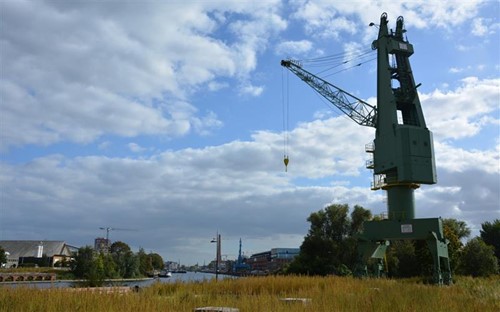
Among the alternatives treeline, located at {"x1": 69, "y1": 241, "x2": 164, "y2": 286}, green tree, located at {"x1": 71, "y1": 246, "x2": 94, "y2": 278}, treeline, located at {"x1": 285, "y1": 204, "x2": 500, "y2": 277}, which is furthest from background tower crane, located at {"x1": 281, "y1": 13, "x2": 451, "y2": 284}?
green tree, located at {"x1": 71, "y1": 246, "x2": 94, "y2": 278}

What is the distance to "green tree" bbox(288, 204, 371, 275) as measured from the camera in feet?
160

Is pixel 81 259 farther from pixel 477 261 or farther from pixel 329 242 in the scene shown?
pixel 477 261

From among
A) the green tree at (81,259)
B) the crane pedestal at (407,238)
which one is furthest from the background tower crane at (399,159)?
the green tree at (81,259)

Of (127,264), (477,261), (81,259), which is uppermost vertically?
(477,261)

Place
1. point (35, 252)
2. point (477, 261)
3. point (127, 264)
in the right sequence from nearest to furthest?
point (477, 261) → point (127, 264) → point (35, 252)

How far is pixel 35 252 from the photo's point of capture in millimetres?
134875

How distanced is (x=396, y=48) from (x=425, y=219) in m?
13.6

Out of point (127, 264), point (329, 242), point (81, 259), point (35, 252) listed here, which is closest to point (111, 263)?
point (81, 259)

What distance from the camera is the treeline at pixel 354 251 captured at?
43688 millimetres

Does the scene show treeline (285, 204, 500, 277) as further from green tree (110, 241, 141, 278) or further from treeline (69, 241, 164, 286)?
green tree (110, 241, 141, 278)

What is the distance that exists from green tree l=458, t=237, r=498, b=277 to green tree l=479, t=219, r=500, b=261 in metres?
18.2

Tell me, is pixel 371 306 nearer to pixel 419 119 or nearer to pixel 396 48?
pixel 419 119

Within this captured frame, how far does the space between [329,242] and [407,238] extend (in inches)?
792

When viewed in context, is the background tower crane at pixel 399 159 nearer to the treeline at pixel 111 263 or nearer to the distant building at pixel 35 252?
the treeline at pixel 111 263
